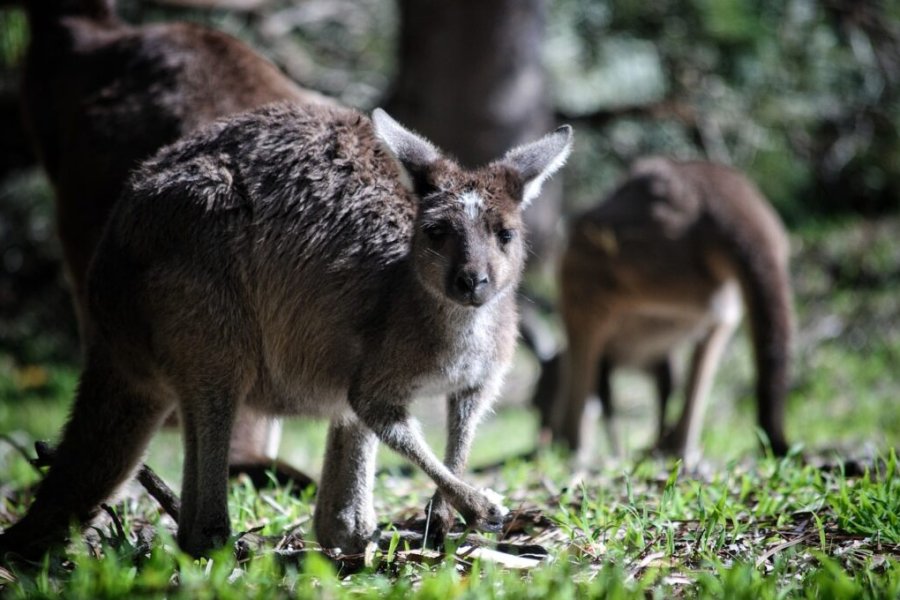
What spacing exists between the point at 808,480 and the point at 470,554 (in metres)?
1.53

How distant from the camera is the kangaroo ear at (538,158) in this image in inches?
153

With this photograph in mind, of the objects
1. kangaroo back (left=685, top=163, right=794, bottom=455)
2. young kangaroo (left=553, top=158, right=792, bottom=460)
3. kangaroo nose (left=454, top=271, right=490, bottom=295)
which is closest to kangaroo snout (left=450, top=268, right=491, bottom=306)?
kangaroo nose (left=454, top=271, right=490, bottom=295)

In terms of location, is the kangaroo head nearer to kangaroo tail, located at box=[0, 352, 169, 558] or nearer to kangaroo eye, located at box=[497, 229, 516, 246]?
kangaroo eye, located at box=[497, 229, 516, 246]

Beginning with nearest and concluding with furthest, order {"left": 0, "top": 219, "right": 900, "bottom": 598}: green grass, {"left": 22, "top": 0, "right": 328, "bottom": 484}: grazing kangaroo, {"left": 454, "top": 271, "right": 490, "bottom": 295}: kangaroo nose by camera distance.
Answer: {"left": 0, "top": 219, "right": 900, "bottom": 598}: green grass → {"left": 454, "top": 271, "right": 490, "bottom": 295}: kangaroo nose → {"left": 22, "top": 0, "right": 328, "bottom": 484}: grazing kangaroo

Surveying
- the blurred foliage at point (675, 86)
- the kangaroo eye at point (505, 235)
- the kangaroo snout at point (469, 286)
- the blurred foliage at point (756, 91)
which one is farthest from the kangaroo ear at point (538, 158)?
the blurred foliage at point (756, 91)

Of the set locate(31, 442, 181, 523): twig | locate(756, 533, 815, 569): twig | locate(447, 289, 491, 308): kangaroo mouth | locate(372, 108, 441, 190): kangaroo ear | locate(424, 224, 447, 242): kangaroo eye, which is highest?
locate(372, 108, 441, 190): kangaroo ear

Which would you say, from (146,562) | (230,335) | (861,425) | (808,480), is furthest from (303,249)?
(861,425)

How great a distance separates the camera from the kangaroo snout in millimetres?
3555

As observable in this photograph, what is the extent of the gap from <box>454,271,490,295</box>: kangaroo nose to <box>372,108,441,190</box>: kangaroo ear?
0.50 m

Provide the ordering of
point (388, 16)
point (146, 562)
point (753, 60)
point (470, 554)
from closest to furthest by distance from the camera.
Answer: point (146, 562) < point (470, 554) < point (753, 60) < point (388, 16)

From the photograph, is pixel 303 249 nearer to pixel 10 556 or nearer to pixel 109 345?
pixel 109 345

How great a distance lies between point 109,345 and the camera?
3779 millimetres

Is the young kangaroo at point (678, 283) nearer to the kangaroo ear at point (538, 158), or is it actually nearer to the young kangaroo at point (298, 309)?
the kangaroo ear at point (538, 158)

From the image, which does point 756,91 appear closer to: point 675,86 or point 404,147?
point 675,86
